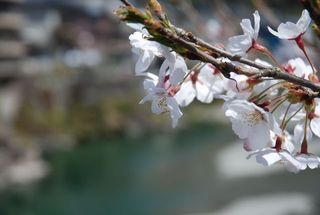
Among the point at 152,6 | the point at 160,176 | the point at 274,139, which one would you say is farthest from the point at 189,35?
the point at 160,176

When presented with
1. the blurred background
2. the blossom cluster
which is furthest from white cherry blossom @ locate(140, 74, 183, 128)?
the blurred background

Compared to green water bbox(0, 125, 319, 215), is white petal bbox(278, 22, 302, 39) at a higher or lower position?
higher

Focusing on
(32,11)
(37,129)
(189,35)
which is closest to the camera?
(189,35)

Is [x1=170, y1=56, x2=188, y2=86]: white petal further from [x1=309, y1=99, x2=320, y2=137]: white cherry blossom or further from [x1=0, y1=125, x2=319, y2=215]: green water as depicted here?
[x1=0, y1=125, x2=319, y2=215]: green water

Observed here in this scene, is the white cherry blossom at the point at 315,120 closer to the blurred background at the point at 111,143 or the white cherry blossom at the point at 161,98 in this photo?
the white cherry blossom at the point at 161,98

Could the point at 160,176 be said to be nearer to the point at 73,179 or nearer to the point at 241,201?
the point at 73,179

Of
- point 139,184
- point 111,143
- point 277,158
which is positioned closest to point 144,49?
point 277,158

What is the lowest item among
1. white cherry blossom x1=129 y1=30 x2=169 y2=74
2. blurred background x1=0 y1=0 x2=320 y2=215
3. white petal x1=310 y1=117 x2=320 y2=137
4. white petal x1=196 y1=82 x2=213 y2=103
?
blurred background x1=0 y1=0 x2=320 y2=215
